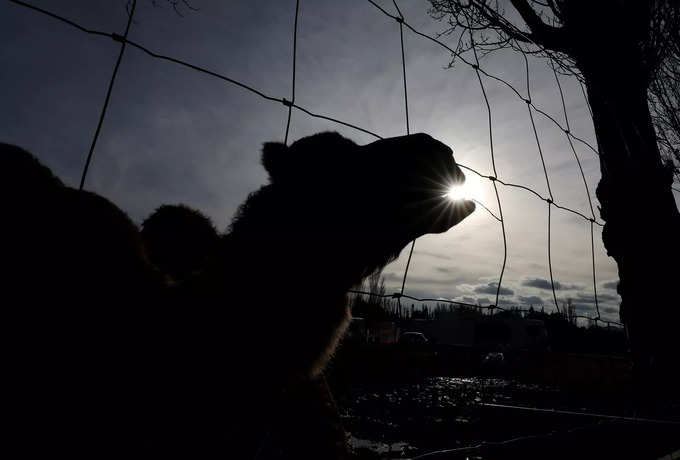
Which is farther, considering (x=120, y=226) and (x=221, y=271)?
(x=120, y=226)

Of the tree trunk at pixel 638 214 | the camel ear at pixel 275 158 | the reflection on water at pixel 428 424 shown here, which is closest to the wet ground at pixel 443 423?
the reflection on water at pixel 428 424

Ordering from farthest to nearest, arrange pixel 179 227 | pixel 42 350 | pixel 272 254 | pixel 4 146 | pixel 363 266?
pixel 179 227 < pixel 4 146 < pixel 363 266 < pixel 272 254 < pixel 42 350

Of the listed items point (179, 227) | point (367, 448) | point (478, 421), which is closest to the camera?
point (179, 227)

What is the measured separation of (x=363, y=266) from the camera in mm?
1285

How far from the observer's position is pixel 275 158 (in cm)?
135

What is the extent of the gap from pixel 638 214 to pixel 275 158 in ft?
11.9

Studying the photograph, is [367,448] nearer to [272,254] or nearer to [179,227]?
[179,227]

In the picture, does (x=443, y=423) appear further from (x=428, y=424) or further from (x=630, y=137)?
(x=630, y=137)

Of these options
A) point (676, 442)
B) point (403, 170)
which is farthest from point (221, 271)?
point (676, 442)

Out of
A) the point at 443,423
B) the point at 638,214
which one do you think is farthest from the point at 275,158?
the point at 638,214

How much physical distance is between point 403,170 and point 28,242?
3.69 feet

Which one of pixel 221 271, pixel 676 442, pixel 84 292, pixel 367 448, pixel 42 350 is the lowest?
pixel 367 448

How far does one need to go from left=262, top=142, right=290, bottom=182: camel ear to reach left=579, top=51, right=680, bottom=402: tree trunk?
354 centimetres

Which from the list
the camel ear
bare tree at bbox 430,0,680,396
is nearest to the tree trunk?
bare tree at bbox 430,0,680,396
